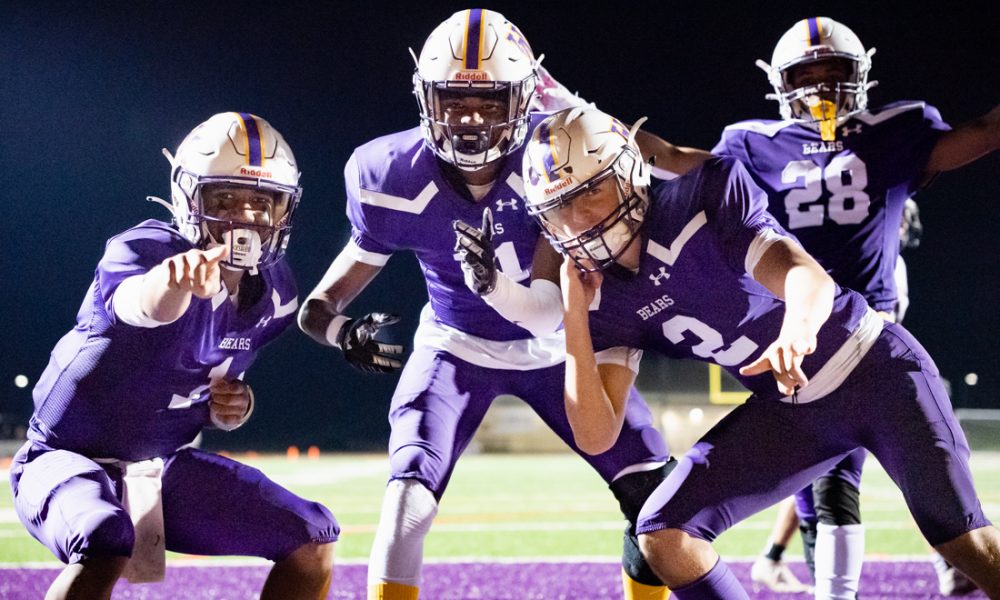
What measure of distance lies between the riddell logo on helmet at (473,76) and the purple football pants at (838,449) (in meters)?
1.30

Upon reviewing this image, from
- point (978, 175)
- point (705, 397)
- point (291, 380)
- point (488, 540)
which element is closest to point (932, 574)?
point (488, 540)

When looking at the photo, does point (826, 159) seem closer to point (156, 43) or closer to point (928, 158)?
point (928, 158)

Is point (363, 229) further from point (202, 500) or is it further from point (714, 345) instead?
point (714, 345)

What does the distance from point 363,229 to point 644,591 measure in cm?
148

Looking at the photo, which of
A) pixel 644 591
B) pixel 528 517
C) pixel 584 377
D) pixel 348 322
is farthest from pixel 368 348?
pixel 528 517

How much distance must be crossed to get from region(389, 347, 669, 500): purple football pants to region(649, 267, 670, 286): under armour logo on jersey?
570 mm

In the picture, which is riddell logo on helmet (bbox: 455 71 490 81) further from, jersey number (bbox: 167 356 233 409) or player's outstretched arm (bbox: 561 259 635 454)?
jersey number (bbox: 167 356 233 409)

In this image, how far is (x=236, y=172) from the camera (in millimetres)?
3061

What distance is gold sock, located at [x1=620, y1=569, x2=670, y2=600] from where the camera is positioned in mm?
3254

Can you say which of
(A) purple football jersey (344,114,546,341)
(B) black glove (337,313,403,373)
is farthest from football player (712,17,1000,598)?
(B) black glove (337,313,403,373)

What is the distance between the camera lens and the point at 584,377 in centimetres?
279

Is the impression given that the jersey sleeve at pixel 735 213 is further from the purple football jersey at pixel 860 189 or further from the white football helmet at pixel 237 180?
the white football helmet at pixel 237 180

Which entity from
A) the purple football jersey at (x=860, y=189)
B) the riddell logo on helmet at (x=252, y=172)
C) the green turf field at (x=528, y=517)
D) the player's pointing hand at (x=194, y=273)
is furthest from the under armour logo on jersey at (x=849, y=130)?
the green turf field at (x=528, y=517)

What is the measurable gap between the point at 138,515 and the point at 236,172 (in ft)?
3.32
